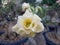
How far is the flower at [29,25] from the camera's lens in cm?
81

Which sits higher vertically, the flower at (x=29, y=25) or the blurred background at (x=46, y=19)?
the flower at (x=29, y=25)

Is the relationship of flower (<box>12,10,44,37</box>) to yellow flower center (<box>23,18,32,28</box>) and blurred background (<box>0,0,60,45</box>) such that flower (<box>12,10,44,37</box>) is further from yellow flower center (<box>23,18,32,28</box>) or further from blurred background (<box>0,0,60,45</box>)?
blurred background (<box>0,0,60,45</box>)

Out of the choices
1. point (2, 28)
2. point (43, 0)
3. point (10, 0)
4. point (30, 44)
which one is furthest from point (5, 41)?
point (43, 0)

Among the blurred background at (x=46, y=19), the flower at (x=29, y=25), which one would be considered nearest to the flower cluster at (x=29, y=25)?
the flower at (x=29, y=25)

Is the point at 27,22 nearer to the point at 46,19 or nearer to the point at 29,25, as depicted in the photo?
the point at 29,25

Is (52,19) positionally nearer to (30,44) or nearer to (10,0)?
(10,0)

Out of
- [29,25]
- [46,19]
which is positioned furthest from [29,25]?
[46,19]

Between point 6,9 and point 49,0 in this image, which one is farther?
point 49,0

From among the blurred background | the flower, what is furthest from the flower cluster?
the blurred background

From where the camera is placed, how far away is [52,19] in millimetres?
2068

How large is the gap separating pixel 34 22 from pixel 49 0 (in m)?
2.46

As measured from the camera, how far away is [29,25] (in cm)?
83

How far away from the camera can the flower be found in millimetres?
807

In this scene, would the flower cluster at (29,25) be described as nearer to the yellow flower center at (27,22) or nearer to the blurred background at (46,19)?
the yellow flower center at (27,22)
